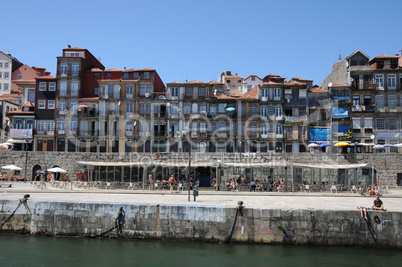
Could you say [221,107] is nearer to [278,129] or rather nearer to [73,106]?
[278,129]

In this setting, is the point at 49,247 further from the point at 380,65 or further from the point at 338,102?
the point at 380,65

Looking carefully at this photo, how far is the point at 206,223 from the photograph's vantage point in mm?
17938

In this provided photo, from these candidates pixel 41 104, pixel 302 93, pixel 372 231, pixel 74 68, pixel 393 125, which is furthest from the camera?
pixel 74 68

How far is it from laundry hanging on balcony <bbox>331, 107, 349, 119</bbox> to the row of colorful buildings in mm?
131

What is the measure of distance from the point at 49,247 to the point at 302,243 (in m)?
12.0

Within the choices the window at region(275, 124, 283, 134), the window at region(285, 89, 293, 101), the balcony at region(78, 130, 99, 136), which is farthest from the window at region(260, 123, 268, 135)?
the balcony at region(78, 130, 99, 136)

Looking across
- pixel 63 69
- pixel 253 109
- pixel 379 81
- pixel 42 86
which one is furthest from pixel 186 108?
pixel 379 81

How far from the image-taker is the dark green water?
50.3 ft

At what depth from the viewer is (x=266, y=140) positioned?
46.6 m

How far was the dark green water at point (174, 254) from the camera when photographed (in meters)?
15.3

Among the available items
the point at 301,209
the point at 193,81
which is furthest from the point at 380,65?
the point at 301,209

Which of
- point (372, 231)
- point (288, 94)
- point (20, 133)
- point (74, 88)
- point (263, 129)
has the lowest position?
point (372, 231)

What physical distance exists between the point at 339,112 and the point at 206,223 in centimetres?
3364

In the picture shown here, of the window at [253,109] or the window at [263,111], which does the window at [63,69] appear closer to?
the window at [253,109]
